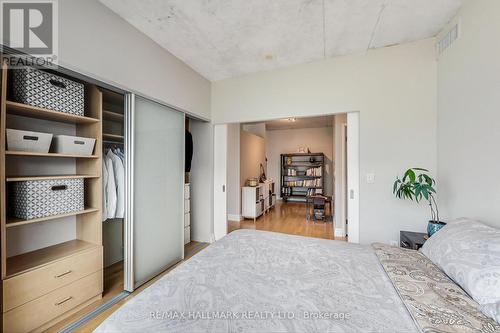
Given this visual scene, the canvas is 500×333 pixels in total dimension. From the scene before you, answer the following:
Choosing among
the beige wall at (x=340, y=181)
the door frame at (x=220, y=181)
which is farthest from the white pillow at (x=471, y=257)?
the door frame at (x=220, y=181)

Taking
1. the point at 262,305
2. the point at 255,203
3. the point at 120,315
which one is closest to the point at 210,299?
the point at 262,305

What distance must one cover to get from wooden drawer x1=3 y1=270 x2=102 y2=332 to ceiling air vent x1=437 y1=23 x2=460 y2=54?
401 centimetres

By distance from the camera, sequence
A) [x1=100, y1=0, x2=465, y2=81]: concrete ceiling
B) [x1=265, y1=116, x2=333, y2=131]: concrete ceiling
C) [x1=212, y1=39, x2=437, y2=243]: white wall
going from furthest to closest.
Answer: [x1=265, y1=116, x2=333, y2=131]: concrete ceiling → [x1=212, y1=39, x2=437, y2=243]: white wall → [x1=100, y1=0, x2=465, y2=81]: concrete ceiling

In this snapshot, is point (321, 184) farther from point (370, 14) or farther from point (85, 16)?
point (85, 16)

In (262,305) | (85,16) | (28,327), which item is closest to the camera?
(262,305)

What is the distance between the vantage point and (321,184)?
6.93 meters

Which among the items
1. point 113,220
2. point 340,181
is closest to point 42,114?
point 113,220

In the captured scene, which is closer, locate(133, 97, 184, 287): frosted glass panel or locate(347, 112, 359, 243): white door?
locate(133, 97, 184, 287): frosted glass panel

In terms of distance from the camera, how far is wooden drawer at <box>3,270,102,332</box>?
1.36 metres

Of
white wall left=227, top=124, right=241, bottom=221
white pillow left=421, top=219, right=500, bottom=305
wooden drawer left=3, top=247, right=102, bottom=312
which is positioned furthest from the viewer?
white wall left=227, top=124, right=241, bottom=221

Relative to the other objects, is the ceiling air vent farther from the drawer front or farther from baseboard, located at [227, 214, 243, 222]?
baseboard, located at [227, 214, 243, 222]

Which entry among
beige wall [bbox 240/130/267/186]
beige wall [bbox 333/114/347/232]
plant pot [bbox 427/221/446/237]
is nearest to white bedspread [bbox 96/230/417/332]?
plant pot [bbox 427/221/446/237]

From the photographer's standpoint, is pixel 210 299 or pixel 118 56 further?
pixel 118 56

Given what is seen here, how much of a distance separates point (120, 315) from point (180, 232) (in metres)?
1.99
